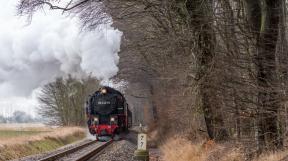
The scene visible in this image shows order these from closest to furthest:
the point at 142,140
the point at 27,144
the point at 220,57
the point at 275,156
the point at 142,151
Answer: the point at 275,156 → the point at 220,57 → the point at 142,151 → the point at 142,140 → the point at 27,144

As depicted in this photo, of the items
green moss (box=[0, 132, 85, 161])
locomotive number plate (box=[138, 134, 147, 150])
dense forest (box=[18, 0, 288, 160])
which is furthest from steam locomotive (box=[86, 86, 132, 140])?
locomotive number plate (box=[138, 134, 147, 150])

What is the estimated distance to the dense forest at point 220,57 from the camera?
11391mm

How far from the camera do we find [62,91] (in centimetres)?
5562

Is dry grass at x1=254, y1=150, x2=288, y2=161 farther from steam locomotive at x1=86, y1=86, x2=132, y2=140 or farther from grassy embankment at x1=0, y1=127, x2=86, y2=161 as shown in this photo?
steam locomotive at x1=86, y1=86, x2=132, y2=140

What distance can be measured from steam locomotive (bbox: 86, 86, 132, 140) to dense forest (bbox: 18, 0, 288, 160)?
220 inches

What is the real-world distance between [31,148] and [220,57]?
1471 cm

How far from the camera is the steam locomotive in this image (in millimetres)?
31625

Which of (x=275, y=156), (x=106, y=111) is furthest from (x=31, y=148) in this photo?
(x=275, y=156)

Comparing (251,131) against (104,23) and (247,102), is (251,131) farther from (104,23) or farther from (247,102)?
(104,23)

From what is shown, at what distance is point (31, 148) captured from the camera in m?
26.0

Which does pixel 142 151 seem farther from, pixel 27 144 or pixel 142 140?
pixel 27 144

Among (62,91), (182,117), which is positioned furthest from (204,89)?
(62,91)

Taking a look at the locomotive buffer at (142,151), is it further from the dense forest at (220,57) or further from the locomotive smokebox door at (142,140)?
the dense forest at (220,57)

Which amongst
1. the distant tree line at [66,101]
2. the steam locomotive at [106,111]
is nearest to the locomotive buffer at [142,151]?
the steam locomotive at [106,111]
